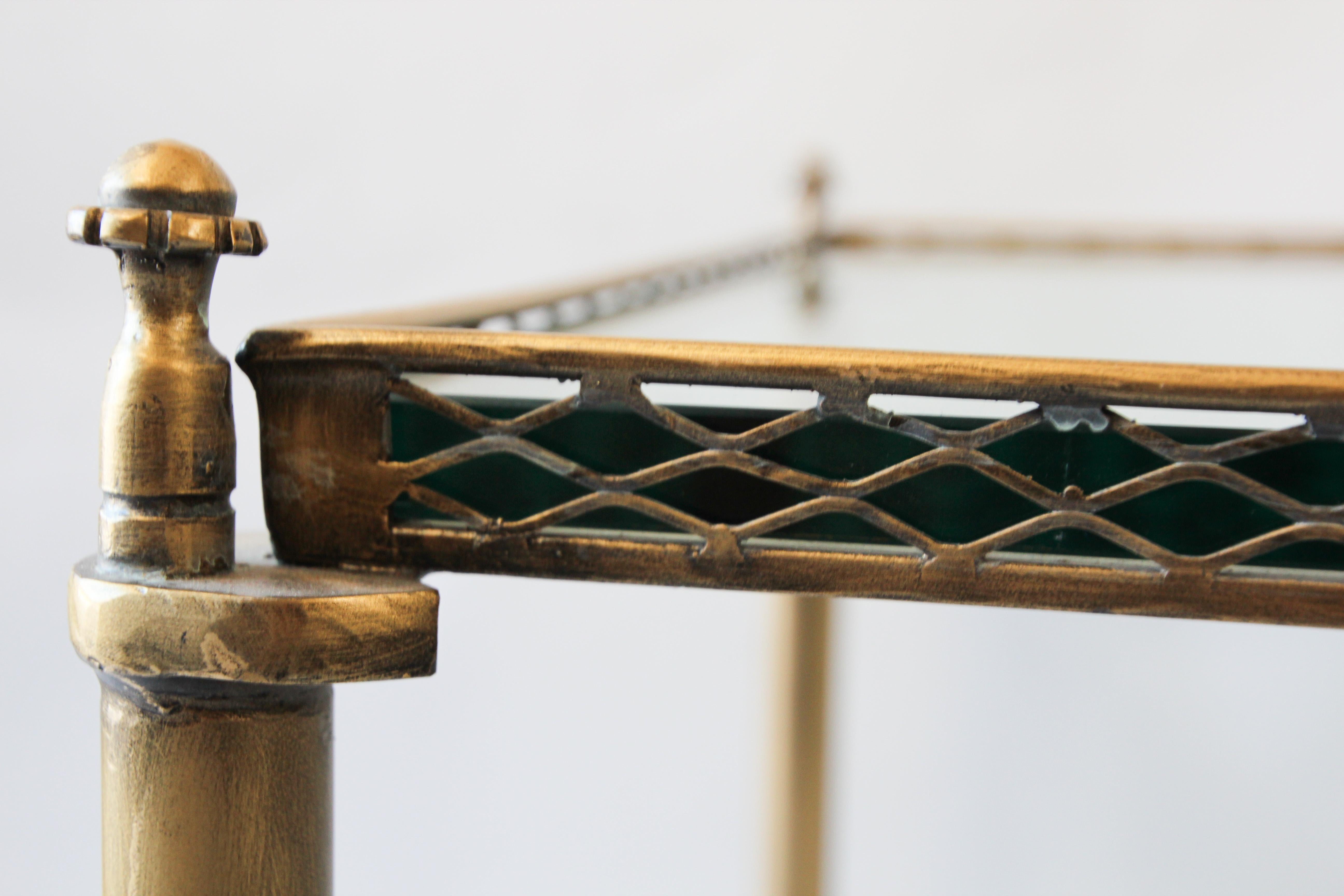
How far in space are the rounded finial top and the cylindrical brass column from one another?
0.10 m

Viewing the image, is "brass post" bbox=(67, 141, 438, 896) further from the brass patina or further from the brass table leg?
the brass table leg

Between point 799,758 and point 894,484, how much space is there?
689mm

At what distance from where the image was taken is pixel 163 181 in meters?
0.24

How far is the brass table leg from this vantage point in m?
0.91

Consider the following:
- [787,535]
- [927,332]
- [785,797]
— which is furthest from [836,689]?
[787,535]

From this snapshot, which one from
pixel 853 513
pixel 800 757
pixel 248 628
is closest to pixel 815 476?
pixel 853 513

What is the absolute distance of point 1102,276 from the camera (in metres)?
1.09

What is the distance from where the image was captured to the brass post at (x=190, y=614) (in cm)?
25

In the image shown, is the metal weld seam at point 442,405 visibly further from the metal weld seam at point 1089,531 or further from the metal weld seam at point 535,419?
the metal weld seam at point 1089,531

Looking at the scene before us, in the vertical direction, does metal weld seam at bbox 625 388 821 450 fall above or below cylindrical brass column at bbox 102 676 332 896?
above

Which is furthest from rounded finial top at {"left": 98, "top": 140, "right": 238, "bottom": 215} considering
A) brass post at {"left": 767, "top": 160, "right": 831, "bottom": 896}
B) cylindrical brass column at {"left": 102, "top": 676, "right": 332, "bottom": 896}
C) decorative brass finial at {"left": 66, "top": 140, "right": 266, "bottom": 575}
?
brass post at {"left": 767, "top": 160, "right": 831, "bottom": 896}

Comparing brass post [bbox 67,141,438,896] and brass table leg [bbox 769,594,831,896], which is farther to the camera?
brass table leg [bbox 769,594,831,896]

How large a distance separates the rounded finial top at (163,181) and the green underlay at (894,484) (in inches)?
2.4

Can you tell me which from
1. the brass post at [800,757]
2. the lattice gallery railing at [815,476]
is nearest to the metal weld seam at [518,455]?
the lattice gallery railing at [815,476]
